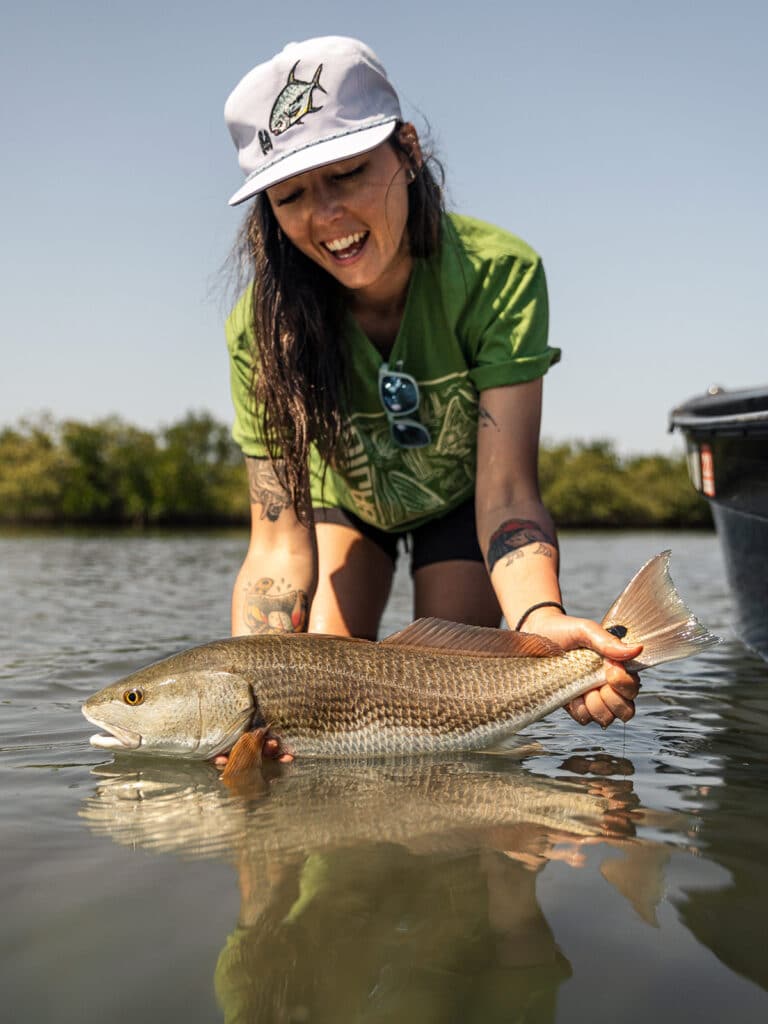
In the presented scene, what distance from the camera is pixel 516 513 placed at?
4.44m

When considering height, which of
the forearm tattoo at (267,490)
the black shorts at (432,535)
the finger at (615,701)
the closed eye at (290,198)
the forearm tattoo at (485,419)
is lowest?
the finger at (615,701)

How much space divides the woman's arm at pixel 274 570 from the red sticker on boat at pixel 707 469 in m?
3.31

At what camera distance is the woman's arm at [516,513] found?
4.07 m

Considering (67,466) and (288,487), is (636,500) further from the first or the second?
(288,487)

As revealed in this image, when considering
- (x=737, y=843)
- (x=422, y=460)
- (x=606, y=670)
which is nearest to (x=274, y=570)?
(x=422, y=460)

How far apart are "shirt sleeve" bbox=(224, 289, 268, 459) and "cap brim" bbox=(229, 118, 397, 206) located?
40.1 inches

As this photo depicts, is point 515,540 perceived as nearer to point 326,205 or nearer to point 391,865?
point 326,205

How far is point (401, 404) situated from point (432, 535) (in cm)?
100

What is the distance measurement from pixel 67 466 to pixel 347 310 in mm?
90287

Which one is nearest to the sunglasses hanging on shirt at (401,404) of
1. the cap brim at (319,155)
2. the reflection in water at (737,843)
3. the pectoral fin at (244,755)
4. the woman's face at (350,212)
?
the woman's face at (350,212)

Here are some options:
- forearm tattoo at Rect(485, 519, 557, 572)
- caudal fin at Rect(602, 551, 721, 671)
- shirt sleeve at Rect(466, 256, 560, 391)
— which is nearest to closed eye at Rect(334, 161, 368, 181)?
shirt sleeve at Rect(466, 256, 560, 391)

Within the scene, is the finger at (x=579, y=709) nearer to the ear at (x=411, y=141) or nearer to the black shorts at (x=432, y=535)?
the black shorts at (x=432, y=535)

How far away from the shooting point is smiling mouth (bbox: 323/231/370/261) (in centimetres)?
405

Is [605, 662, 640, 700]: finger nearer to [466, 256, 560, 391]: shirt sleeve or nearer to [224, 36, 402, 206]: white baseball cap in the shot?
[466, 256, 560, 391]: shirt sleeve
